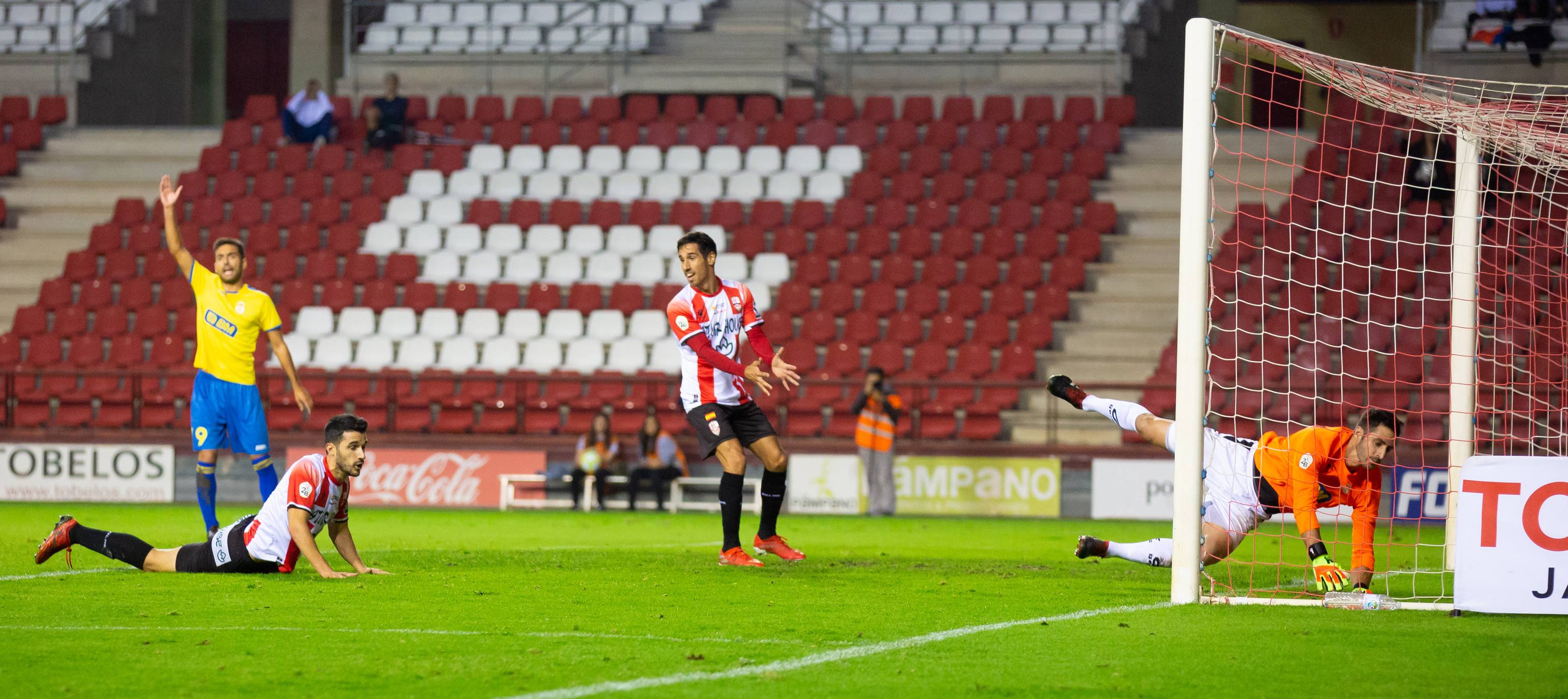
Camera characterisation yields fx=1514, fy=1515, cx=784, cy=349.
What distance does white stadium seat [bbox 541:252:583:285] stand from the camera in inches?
850

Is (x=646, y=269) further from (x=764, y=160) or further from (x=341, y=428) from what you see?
(x=341, y=428)

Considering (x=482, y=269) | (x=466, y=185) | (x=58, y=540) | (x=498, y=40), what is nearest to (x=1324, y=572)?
(x=58, y=540)

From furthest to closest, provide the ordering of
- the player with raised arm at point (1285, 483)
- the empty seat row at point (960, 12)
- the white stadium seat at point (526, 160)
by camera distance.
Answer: the empty seat row at point (960, 12), the white stadium seat at point (526, 160), the player with raised arm at point (1285, 483)

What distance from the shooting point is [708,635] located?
20.8 ft

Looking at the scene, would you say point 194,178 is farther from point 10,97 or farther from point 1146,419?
point 1146,419

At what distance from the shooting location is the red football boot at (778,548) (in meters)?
9.57

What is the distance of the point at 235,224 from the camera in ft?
75.6

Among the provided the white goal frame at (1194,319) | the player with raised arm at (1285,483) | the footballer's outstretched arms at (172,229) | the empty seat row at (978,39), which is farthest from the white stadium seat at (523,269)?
the white goal frame at (1194,319)

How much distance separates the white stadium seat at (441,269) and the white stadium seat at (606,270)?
190cm

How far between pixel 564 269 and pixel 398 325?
244 cm

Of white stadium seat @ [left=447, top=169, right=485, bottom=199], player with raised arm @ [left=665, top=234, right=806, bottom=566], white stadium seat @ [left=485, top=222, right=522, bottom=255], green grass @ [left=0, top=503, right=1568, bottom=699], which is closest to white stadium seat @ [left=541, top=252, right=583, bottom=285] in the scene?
white stadium seat @ [left=485, top=222, right=522, bottom=255]

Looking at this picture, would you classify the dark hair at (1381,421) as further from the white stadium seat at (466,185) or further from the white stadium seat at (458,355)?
the white stadium seat at (466,185)

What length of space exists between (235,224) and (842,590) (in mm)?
17553

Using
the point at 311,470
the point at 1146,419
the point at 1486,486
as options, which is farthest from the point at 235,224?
the point at 1486,486
